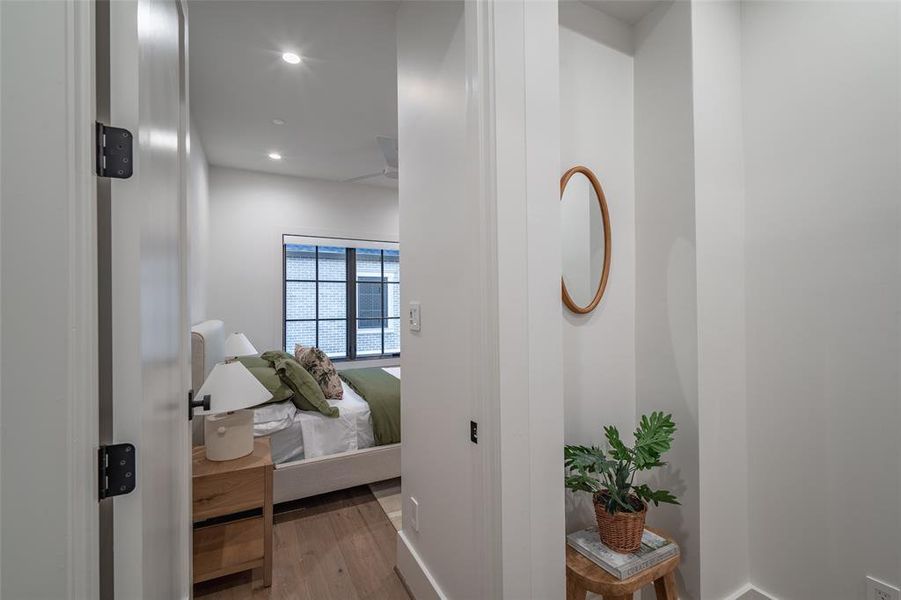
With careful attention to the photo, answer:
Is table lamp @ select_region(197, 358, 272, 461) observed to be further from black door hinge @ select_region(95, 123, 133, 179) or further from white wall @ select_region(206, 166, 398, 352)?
white wall @ select_region(206, 166, 398, 352)

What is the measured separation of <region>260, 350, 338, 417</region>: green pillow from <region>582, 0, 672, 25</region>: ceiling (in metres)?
2.49

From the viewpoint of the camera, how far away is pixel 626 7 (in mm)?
1629

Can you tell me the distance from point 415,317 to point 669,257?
1065 mm

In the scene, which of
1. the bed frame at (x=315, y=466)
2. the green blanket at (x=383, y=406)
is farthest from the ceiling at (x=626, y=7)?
the bed frame at (x=315, y=466)

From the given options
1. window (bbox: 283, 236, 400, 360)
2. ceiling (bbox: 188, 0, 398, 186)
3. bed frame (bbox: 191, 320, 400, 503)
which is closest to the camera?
ceiling (bbox: 188, 0, 398, 186)

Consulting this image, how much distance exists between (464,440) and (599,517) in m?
0.55

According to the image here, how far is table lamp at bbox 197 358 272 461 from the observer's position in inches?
66.3

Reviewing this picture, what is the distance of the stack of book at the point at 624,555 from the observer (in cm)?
123

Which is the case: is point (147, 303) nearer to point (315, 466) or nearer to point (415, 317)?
point (415, 317)

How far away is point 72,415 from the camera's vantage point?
23.9 inches

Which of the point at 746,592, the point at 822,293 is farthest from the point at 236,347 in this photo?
the point at 822,293

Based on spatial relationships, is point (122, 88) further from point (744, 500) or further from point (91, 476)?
point (744, 500)

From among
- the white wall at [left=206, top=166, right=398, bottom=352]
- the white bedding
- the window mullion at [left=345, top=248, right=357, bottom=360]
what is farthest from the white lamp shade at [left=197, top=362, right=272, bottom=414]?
the window mullion at [left=345, top=248, right=357, bottom=360]

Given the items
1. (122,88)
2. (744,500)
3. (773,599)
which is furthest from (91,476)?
(773,599)
